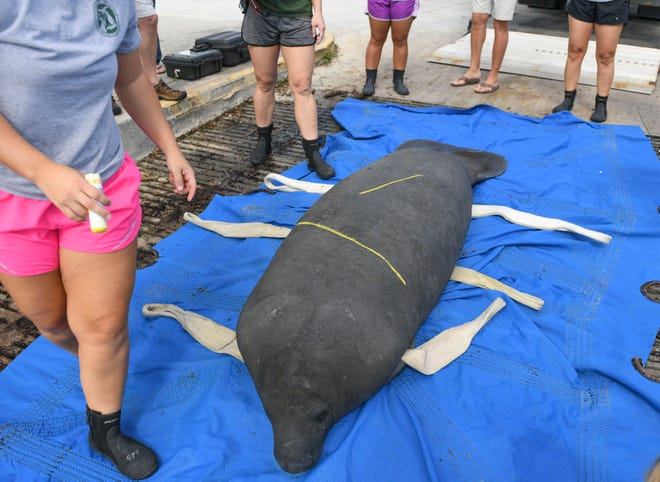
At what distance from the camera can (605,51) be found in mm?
5199

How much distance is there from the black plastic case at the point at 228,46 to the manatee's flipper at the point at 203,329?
14.3ft

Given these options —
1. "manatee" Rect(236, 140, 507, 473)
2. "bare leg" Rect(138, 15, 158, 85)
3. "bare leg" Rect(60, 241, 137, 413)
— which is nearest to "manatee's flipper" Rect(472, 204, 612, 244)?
"manatee" Rect(236, 140, 507, 473)

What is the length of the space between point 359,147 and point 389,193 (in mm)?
2018

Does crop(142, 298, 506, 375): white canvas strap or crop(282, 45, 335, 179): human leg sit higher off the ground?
crop(282, 45, 335, 179): human leg

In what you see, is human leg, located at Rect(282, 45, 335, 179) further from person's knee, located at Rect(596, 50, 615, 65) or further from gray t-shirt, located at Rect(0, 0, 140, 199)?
person's knee, located at Rect(596, 50, 615, 65)

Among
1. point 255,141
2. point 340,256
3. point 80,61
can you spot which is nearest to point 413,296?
point 340,256

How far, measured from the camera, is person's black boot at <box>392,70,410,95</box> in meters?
6.41

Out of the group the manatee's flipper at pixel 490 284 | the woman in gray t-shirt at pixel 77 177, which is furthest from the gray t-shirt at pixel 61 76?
the manatee's flipper at pixel 490 284

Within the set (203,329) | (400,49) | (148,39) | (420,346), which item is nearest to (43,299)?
(203,329)

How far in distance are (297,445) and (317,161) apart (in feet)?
9.49

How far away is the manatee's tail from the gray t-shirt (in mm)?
2992

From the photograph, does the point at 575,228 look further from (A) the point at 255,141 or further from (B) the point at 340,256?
(A) the point at 255,141

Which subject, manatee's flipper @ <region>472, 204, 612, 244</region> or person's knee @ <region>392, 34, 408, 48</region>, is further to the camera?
person's knee @ <region>392, 34, 408, 48</region>

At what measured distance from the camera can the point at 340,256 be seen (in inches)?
98.5
